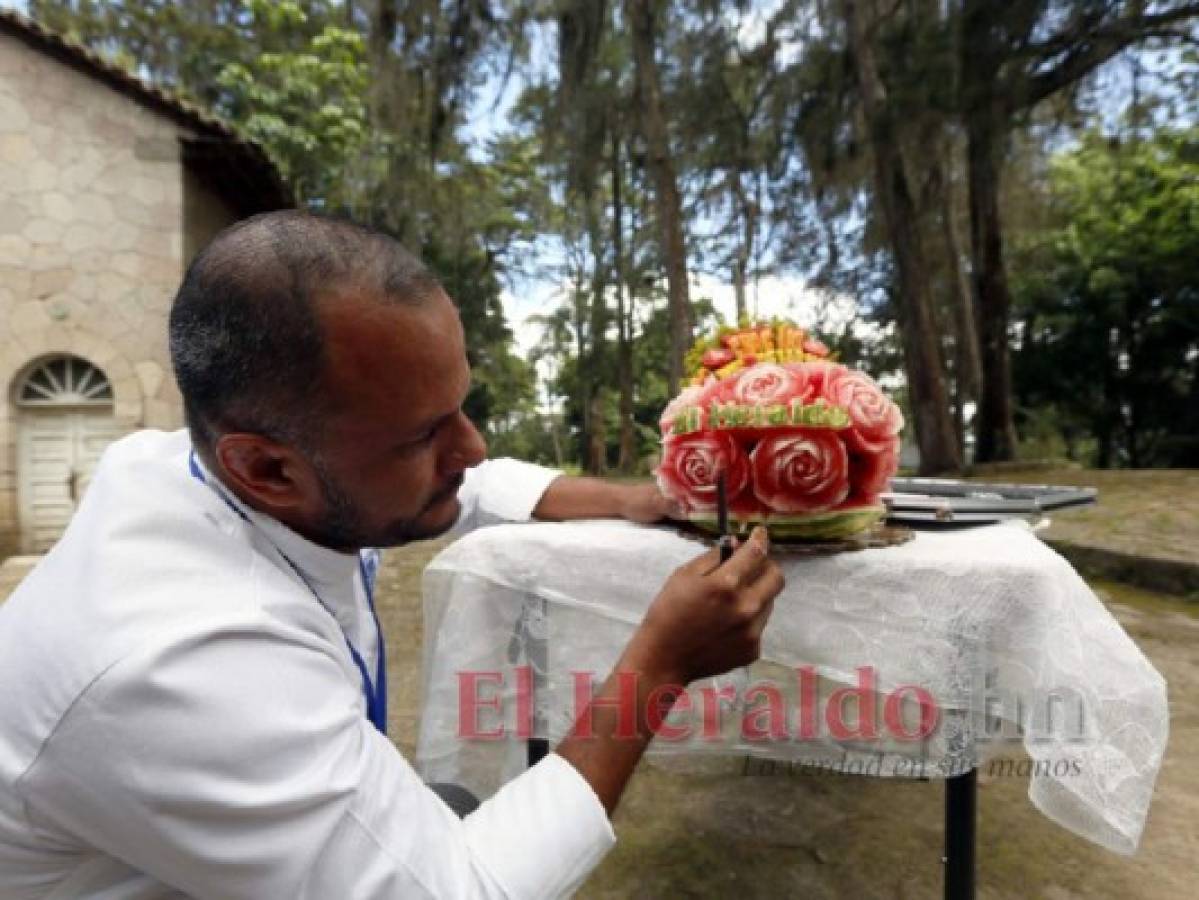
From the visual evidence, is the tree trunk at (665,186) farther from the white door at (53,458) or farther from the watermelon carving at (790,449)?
the watermelon carving at (790,449)

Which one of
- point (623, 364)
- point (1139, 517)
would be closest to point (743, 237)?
point (623, 364)

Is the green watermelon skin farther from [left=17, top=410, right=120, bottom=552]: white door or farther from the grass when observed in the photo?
[left=17, top=410, right=120, bottom=552]: white door

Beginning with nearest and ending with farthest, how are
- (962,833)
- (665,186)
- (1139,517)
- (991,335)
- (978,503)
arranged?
(962,833) < (978,503) < (1139,517) < (991,335) < (665,186)

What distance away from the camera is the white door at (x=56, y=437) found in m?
7.93

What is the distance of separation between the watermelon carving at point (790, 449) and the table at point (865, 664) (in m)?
0.08

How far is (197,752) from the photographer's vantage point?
1.98ft

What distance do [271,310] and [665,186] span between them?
970 cm

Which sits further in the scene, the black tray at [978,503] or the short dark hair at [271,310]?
the black tray at [978,503]

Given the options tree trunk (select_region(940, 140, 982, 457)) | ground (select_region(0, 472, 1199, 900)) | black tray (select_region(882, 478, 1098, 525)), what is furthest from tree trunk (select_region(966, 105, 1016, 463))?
black tray (select_region(882, 478, 1098, 525))

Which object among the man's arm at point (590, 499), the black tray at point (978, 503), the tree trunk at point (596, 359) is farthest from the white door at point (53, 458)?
the tree trunk at point (596, 359)

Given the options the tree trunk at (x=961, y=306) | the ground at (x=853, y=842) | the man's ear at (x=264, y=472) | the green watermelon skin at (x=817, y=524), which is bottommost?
the ground at (x=853, y=842)

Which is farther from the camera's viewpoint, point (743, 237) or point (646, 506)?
point (743, 237)

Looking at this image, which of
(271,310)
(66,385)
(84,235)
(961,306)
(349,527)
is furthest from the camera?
(961,306)

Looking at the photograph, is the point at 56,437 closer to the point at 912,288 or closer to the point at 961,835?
the point at 961,835
